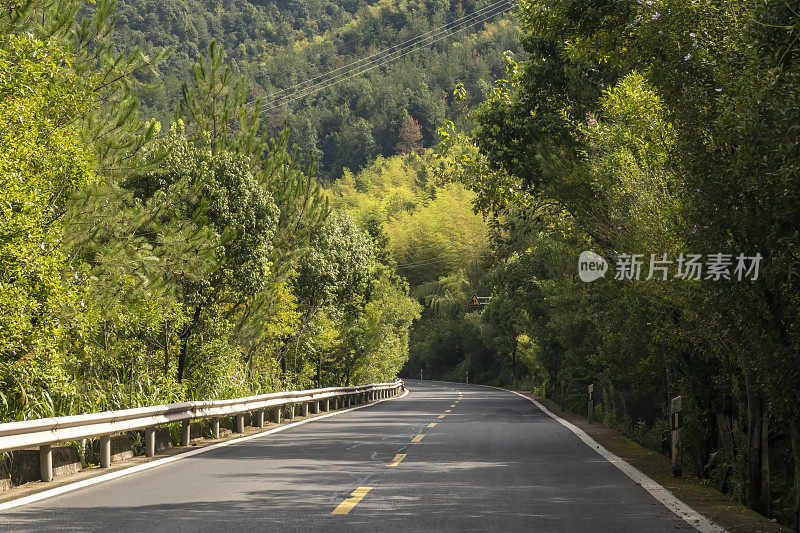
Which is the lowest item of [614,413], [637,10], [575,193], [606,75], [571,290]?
[614,413]

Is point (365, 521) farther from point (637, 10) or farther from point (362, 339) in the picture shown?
point (362, 339)

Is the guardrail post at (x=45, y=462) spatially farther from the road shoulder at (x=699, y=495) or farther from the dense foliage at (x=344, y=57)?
the dense foliage at (x=344, y=57)

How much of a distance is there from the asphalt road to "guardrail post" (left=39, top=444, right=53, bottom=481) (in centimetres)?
74

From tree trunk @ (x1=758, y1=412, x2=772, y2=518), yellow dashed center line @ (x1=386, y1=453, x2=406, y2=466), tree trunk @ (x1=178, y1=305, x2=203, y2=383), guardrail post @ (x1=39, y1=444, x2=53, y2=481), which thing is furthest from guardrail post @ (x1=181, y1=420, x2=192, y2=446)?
tree trunk @ (x1=758, y1=412, x2=772, y2=518)

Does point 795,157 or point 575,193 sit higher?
point 575,193

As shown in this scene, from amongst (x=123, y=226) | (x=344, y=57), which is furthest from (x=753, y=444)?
(x=344, y=57)

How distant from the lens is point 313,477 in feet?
39.3

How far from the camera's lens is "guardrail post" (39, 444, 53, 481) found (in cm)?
1137

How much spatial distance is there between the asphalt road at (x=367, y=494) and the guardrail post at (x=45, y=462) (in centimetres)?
74

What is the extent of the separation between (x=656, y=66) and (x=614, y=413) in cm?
2085

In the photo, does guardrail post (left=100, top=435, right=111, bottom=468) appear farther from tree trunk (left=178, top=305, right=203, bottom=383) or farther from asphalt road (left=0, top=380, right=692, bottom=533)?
tree trunk (left=178, top=305, right=203, bottom=383)

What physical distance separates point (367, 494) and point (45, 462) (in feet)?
13.0

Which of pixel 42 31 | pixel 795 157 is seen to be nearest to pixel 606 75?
pixel 42 31

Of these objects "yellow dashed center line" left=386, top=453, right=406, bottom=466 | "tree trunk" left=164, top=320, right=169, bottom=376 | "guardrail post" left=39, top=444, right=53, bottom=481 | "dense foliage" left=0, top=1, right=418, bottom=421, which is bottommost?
"yellow dashed center line" left=386, top=453, right=406, bottom=466
